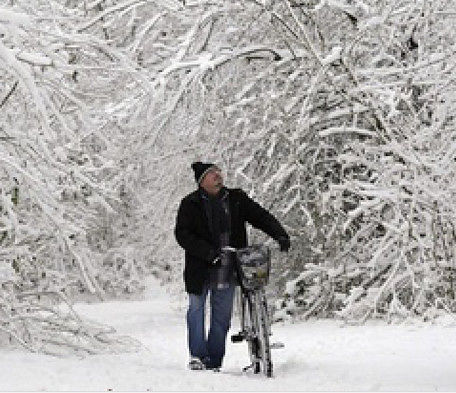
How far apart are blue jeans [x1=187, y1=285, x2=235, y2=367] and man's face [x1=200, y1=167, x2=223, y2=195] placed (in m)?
0.78

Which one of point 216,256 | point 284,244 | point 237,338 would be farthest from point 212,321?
point 284,244

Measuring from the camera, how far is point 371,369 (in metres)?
7.77

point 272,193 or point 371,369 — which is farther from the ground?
point 272,193

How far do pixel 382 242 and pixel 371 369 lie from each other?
14.2ft

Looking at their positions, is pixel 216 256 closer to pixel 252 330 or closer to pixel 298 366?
pixel 252 330

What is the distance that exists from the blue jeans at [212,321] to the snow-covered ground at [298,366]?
200mm

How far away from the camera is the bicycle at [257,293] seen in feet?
24.7

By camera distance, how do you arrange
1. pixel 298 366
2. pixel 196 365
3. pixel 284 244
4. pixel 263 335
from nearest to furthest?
pixel 263 335, pixel 284 244, pixel 196 365, pixel 298 366

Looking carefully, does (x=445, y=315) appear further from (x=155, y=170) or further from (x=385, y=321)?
(x=155, y=170)

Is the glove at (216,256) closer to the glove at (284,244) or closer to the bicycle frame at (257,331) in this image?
the bicycle frame at (257,331)

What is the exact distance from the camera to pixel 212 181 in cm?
795

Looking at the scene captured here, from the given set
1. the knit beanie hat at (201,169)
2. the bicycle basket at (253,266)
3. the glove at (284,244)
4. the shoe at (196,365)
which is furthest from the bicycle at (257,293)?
the knit beanie hat at (201,169)

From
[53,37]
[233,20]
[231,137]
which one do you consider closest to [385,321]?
[231,137]

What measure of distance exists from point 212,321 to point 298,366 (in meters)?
0.79
